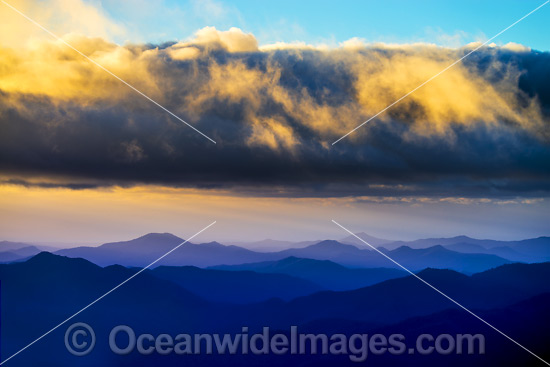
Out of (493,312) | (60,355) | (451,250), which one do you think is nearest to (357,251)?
(451,250)

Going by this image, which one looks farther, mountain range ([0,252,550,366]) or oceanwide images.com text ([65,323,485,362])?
mountain range ([0,252,550,366])
